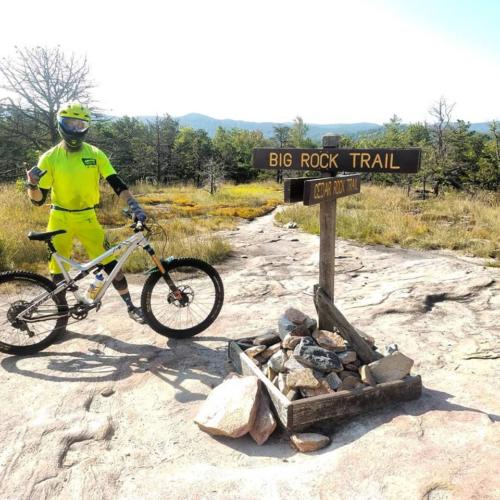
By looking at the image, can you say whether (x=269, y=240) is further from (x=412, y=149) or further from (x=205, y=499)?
(x=205, y=499)

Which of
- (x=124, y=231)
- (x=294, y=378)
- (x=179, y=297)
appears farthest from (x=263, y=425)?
(x=124, y=231)

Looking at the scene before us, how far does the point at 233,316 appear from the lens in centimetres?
495

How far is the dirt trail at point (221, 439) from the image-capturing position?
2328 millimetres

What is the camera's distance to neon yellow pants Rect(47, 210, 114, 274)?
412 cm

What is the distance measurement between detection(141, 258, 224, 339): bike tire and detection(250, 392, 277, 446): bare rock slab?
1.55 m

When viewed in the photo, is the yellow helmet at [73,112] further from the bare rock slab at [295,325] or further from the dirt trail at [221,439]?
the bare rock slab at [295,325]

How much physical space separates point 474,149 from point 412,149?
35.3 m

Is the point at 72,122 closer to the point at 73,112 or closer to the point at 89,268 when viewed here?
the point at 73,112

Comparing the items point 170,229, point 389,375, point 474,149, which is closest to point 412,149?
point 389,375

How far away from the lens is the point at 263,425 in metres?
2.86

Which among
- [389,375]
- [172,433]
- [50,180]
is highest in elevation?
[50,180]

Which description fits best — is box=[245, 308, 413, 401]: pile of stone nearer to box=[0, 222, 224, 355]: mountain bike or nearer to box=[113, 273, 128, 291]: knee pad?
box=[0, 222, 224, 355]: mountain bike

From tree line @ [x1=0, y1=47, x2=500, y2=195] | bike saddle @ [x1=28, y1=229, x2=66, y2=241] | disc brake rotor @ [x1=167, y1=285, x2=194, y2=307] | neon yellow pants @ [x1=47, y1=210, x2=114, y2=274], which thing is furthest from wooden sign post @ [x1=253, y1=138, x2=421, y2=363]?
tree line @ [x1=0, y1=47, x2=500, y2=195]

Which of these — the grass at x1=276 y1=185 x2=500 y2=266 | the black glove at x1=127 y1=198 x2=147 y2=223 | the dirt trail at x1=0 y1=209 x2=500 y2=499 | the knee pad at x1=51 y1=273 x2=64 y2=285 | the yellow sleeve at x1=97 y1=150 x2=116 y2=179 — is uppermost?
the yellow sleeve at x1=97 y1=150 x2=116 y2=179
